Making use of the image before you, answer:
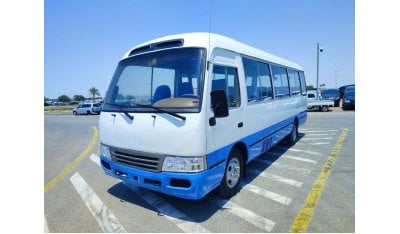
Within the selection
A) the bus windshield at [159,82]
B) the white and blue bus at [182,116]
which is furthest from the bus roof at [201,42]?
the bus windshield at [159,82]

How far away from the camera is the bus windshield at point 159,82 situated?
138 inches

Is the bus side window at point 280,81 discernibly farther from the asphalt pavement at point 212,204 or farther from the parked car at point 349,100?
the parked car at point 349,100

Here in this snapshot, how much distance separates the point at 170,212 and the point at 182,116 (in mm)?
1500

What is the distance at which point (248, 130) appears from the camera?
15.3 feet

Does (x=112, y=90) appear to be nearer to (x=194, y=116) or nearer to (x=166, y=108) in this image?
(x=166, y=108)

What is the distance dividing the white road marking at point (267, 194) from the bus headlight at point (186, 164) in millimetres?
1548

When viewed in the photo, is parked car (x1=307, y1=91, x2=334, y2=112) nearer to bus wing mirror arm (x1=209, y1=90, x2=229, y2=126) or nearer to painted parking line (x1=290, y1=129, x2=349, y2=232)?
painted parking line (x1=290, y1=129, x2=349, y2=232)

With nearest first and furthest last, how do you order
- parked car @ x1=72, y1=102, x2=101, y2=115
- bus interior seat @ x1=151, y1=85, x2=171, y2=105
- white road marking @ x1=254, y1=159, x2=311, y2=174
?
1. bus interior seat @ x1=151, y1=85, x2=171, y2=105
2. white road marking @ x1=254, y1=159, x2=311, y2=174
3. parked car @ x1=72, y1=102, x2=101, y2=115

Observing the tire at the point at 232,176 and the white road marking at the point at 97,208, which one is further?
the tire at the point at 232,176

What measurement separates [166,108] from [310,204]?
2.69 metres

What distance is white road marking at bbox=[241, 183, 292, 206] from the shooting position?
4.11 m

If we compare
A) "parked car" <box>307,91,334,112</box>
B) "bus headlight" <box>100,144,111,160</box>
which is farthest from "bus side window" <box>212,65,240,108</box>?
"parked car" <box>307,91,334,112</box>

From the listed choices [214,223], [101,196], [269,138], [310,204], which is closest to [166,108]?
[214,223]

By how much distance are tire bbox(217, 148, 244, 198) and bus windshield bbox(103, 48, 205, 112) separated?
4.47 feet
